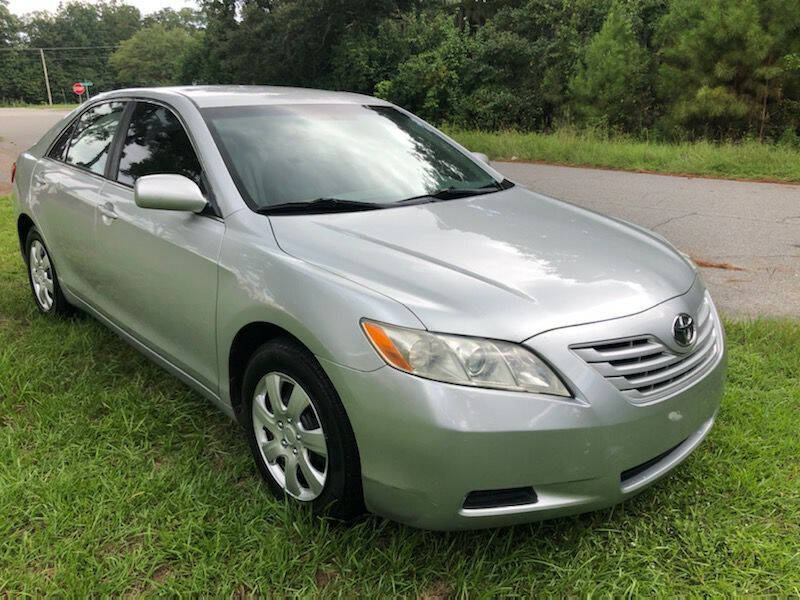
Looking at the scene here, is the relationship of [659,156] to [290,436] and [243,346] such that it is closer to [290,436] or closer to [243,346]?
[243,346]

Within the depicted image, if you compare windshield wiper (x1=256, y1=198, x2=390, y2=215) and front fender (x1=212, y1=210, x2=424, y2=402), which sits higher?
windshield wiper (x1=256, y1=198, x2=390, y2=215)

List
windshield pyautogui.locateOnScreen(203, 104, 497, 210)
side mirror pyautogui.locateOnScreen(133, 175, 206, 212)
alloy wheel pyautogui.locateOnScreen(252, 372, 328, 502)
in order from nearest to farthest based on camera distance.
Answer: alloy wheel pyautogui.locateOnScreen(252, 372, 328, 502), side mirror pyautogui.locateOnScreen(133, 175, 206, 212), windshield pyautogui.locateOnScreen(203, 104, 497, 210)

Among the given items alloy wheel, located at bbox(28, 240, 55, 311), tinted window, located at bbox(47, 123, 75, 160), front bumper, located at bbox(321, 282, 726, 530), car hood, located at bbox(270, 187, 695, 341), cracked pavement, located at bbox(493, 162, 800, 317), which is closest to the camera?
front bumper, located at bbox(321, 282, 726, 530)

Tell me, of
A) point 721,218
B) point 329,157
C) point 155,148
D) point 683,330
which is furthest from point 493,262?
point 721,218

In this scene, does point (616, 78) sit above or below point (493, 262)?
below

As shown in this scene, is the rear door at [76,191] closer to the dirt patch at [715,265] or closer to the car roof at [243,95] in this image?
the car roof at [243,95]

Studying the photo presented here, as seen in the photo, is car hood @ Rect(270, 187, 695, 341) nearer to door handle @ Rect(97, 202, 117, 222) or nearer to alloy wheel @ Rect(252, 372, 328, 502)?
alloy wheel @ Rect(252, 372, 328, 502)

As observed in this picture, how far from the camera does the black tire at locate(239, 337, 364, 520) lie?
2.12 m

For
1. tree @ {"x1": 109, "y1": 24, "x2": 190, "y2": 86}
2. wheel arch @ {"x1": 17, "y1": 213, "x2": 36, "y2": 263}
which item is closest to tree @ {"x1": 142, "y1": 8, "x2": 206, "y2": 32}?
tree @ {"x1": 109, "y1": 24, "x2": 190, "y2": 86}

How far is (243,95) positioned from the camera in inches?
131

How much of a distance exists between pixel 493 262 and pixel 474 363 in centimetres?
52

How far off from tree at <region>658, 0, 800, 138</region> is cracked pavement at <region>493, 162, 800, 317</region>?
7715 millimetres

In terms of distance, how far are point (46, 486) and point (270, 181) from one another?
1.49 meters

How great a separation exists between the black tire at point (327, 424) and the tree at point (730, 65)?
706 inches
